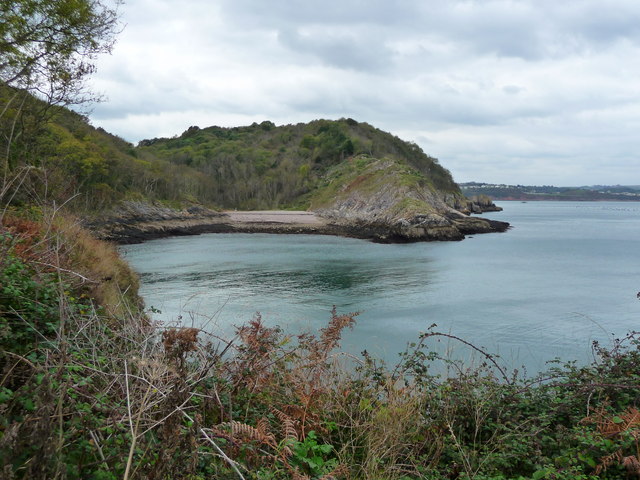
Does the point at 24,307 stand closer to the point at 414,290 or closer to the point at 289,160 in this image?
the point at 414,290

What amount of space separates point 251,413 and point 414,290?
18361 millimetres

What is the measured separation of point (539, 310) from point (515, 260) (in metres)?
16.4

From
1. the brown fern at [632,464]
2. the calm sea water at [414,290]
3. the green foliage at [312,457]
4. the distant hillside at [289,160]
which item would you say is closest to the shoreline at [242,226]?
the calm sea water at [414,290]

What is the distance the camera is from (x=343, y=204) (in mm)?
65625

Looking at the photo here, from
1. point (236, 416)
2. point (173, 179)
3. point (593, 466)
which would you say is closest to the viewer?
point (593, 466)

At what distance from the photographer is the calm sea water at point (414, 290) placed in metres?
13.5

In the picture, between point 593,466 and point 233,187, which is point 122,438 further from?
point 233,187

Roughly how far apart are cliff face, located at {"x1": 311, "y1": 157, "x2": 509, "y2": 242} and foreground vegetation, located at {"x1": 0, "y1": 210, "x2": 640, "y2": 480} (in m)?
41.0

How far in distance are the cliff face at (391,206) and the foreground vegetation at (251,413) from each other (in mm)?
40963

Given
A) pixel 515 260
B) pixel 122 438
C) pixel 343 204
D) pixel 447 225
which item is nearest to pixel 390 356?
pixel 122 438

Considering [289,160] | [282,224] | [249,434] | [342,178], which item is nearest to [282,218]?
[282,224]

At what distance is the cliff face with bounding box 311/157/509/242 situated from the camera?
47.3m

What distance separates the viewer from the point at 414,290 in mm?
21719

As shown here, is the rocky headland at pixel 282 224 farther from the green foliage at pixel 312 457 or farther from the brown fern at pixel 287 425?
the green foliage at pixel 312 457
